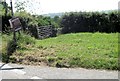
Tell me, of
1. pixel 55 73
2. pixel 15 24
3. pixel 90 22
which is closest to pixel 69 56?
pixel 55 73

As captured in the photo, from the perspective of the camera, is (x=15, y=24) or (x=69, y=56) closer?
(x=69, y=56)

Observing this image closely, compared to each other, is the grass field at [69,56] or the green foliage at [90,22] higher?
the grass field at [69,56]

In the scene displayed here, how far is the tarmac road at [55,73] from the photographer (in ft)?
22.1

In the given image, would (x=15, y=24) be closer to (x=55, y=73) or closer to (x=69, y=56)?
(x=69, y=56)

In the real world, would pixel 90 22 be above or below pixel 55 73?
below

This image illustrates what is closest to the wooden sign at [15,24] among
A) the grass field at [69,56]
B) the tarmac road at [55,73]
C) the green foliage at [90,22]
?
the grass field at [69,56]

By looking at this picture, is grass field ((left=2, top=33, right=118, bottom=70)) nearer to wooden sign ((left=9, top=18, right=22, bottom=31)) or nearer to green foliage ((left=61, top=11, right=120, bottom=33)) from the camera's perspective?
wooden sign ((left=9, top=18, right=22, bottom=31))

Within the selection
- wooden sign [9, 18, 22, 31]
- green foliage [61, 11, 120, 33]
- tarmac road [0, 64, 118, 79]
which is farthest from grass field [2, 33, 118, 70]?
green foliage [61, 11, 120, 33]

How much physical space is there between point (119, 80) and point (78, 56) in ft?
8.10

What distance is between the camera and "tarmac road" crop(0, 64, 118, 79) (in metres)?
6.74

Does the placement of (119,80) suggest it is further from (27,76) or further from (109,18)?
(109,18)

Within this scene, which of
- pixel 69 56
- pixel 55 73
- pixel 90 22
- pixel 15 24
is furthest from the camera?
pixel 90 22

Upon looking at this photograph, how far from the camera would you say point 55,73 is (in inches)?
282

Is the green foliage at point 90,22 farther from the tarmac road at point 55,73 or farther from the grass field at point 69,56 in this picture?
the tarmac road at point 55,73
